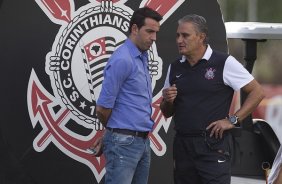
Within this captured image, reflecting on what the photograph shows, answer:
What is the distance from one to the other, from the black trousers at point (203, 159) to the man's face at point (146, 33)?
2.07 ft

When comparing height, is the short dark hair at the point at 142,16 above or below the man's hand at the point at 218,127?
above

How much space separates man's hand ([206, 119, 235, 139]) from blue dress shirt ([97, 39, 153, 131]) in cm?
41

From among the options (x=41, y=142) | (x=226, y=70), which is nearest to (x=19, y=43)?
(x=41, y=142)

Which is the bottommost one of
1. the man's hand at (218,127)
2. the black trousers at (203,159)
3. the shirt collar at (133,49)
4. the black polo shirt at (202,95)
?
the black trousers at (203,159)

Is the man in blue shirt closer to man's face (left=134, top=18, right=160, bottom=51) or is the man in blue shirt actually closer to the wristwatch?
man's face (left=134, top=18, right=160, bottom=51)

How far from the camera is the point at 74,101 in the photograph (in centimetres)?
691

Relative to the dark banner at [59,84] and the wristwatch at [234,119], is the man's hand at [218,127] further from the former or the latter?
the dark banner at [59,84]

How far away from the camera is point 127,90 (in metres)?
6.28

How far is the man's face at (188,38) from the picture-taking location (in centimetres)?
637

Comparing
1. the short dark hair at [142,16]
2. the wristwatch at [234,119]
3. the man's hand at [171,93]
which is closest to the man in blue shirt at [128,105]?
the short dark hair at [142,16]

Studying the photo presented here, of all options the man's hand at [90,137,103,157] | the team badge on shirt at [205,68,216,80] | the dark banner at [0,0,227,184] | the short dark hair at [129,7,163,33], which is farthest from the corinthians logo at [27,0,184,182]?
the team badge on shirt at [205,68,216,80]

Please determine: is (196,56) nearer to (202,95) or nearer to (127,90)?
(202,95)

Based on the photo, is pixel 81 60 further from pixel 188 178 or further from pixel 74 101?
pixel 188 178

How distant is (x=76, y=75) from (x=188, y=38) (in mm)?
949
